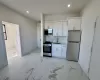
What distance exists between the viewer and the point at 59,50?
4297 mm

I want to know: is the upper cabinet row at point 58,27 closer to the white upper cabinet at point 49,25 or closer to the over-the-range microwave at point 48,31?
the white upper cabinet at point 49,25

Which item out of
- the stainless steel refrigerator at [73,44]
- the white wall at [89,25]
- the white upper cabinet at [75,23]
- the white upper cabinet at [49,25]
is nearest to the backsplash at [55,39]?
the white upper cabinet at [49,25]

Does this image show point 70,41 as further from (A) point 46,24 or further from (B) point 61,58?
(A) point 46,24

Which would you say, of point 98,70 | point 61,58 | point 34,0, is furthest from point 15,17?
point 98,70

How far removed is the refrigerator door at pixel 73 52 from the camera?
378cm

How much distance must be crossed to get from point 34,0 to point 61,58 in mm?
3507

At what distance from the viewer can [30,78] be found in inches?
94.9

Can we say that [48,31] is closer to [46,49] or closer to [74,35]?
[46,49]

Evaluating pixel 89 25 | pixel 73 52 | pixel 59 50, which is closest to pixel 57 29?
pixel 59 50

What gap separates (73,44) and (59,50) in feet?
3.19

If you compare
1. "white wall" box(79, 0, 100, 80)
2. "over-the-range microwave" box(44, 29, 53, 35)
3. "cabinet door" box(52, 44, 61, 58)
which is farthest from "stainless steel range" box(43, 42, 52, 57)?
"white wall" box(79, 0, 100, 80)

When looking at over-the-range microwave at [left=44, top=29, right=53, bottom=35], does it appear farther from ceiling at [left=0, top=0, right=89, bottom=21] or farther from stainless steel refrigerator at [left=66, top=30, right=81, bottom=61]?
ceiling at [left=0, top=0, right=89, bottom=21]

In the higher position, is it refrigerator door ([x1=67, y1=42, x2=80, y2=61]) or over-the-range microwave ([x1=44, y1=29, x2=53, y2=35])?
over-the-range microwave ([x1=44, y1=29, x2=53, y2=35])

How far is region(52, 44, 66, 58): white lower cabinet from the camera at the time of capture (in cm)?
423
